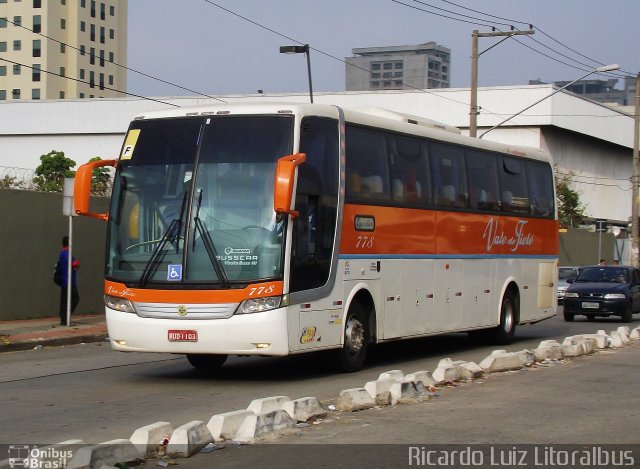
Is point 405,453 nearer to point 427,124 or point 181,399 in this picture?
point 181,399

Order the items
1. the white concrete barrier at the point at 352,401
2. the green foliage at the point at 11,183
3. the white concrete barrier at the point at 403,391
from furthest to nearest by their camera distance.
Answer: the green foliage at the point at 11,183 < the white concrete barrier at the point at 403,391 < the white concrete barrier at the point at 352,401

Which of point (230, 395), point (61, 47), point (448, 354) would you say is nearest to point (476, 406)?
point (230, 395)

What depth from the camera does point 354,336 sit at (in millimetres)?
14484

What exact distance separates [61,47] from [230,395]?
11682cm

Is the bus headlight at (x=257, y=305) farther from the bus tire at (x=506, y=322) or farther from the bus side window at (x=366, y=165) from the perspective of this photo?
the bus tire at (x=506, y=322)

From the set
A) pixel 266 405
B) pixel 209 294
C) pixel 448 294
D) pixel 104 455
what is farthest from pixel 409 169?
pixel 104 455

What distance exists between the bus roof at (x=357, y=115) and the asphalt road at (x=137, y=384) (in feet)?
11.5

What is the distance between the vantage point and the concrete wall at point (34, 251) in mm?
21984

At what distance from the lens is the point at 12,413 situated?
10.7 metres

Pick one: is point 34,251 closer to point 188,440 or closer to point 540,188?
point 540,188

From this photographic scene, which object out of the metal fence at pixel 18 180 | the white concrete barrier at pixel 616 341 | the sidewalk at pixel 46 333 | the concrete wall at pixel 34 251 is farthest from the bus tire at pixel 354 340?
the metal fence at pixel 18 180

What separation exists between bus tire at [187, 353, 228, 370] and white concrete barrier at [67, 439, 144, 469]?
717cm

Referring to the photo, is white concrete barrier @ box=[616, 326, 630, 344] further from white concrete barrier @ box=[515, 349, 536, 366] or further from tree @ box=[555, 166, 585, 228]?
tree @ box=[555, 166, 585, 228]

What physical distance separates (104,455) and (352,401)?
3.42 metres
